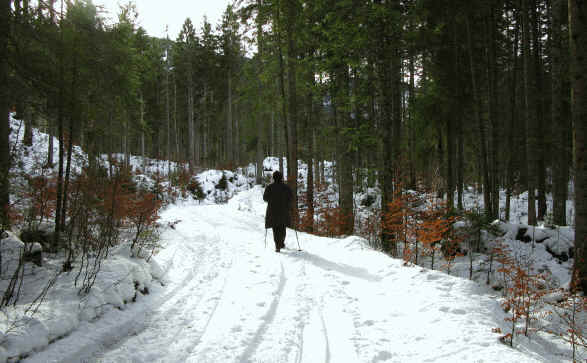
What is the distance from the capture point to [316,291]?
4.96 metres

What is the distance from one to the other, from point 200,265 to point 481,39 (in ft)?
50.4

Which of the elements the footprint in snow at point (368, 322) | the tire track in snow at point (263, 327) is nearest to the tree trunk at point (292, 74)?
the tire track in snow at point (263, 327)

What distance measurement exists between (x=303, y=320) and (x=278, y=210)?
4.28 metres

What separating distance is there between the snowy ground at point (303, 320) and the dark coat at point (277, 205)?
4.97 feet

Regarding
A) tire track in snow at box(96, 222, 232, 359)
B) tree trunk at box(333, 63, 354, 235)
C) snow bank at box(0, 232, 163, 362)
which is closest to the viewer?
snow bank at box(0, 232, 163, 362)

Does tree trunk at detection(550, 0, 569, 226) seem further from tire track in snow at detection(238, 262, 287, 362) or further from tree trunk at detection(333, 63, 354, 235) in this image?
tire track in snow at detection(238, 262, 287, 362)

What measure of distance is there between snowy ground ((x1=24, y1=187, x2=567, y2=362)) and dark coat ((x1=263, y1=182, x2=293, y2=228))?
151 cm

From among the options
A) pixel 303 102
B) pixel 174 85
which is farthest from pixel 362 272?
pixel 174 85

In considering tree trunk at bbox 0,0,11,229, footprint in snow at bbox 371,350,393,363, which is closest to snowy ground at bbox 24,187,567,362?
footprint in snow at bbox 371,350,393,363

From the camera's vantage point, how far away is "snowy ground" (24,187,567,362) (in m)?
3.07

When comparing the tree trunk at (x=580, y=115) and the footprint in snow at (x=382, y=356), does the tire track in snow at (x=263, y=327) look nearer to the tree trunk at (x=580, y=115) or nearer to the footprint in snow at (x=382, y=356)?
the footprint in snow at (x=382, y=356)

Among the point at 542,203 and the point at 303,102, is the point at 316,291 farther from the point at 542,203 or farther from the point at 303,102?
the point at 542,203

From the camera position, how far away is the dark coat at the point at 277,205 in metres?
8.00

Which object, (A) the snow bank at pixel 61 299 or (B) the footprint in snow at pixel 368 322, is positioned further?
(B) the footprint in snow at pixel 368 322
